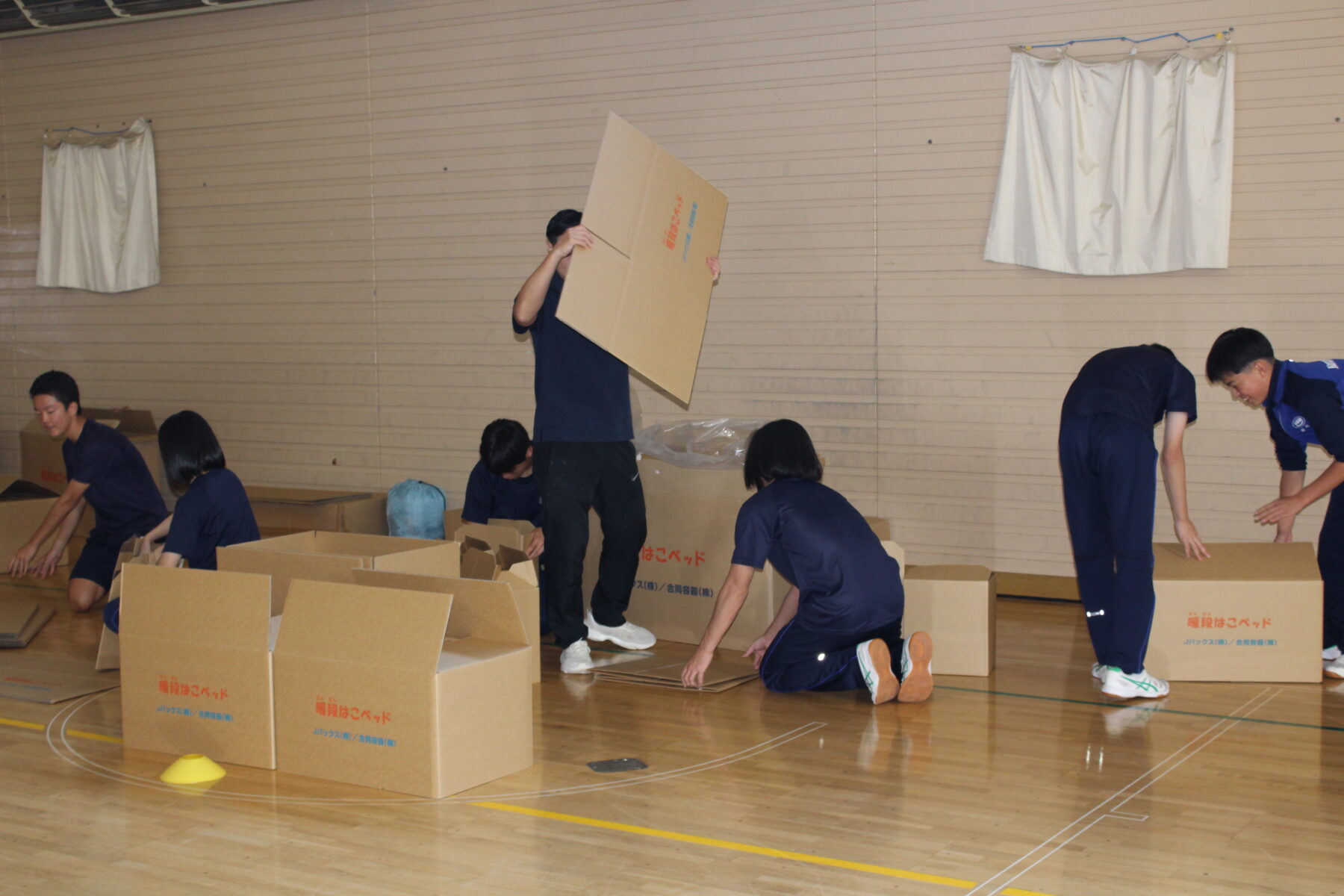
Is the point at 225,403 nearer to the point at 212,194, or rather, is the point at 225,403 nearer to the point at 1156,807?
the point at 212,194

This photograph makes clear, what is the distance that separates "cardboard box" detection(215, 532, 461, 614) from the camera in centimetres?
361

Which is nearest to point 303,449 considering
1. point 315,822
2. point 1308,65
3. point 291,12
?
point 291,12

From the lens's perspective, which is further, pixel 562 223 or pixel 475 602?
pixel 562 223

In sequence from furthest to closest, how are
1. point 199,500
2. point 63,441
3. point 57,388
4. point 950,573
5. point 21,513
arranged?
point 63,441 → point 21,513 → point 57,388 → point 950,573 → point 199,500

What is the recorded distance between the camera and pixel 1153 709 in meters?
3.87

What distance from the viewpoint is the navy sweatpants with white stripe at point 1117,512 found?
12.9 feet

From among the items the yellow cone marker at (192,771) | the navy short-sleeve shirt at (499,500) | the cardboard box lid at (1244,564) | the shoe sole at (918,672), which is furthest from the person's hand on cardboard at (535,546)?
the cardboard box lid at (1244,564)

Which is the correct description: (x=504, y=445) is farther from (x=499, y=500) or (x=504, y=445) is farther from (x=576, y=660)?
(x=576, y=660)

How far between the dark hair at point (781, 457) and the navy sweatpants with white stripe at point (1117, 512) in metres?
0.86

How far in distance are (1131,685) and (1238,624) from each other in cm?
52

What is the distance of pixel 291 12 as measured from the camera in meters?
7.34

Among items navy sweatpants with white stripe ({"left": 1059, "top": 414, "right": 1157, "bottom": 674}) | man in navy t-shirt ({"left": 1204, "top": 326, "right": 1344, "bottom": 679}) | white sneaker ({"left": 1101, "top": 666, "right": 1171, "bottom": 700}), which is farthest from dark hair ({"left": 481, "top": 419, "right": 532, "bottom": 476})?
man in navy t-shirt ({"left": 1204, "top": 326, "right": 1344, "bottom": 679})

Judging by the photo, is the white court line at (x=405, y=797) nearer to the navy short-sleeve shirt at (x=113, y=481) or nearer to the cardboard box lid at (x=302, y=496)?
the navy short-sleeve shirt at (x=113, y=481)

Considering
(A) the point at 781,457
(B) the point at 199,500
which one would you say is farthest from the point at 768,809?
(B) the point at 199,500
